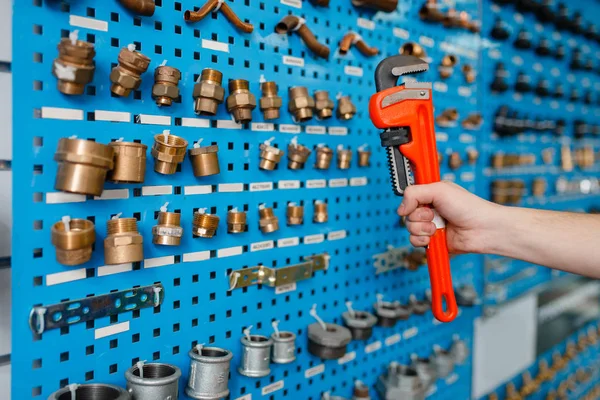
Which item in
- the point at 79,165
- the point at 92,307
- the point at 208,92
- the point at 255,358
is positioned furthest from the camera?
the point at 255,358

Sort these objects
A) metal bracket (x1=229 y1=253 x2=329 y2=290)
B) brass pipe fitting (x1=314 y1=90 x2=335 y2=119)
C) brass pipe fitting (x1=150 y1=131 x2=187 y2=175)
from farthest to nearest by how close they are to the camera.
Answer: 1. brass pipe fitting (x1=314 y1=90 x2=335 y2=119)
2. metal bracket (x1=229 y1=253 x2=329 y2=290)
3. brass pipe fitting (x1=150 y1=131 x2=187 y2=175)

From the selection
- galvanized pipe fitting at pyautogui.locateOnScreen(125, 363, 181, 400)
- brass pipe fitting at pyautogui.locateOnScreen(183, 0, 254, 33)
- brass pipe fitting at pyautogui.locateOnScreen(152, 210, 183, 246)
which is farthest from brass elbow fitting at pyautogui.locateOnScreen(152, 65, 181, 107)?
galvanized pipe fitting at pyautogui.locateOnScreen(125, 363, 181, 400)

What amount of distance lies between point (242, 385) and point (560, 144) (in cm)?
235

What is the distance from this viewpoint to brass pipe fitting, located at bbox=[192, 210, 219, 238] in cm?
113

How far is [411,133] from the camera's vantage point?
1.20 meters

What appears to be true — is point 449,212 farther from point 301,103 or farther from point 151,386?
point 151,386

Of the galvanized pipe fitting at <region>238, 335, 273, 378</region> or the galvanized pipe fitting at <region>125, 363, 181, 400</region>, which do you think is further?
the galvanized pipe fitting at <region>238, 335, 273, 378</region>

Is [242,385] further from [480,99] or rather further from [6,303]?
[480,99]

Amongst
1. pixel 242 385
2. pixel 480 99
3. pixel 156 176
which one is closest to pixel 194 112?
pixel 156 176

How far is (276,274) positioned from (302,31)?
70 centimetres

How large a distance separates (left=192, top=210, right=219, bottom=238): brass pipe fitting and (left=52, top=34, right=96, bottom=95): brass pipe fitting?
381 mm

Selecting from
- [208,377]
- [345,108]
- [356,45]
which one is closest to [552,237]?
[345,108]

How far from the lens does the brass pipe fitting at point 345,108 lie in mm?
1453

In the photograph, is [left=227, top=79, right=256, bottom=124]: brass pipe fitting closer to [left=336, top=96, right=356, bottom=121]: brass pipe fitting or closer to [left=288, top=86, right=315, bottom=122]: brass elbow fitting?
[left=288, top=86, right=315, bottom=122]: brass elbow fitting
